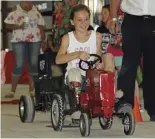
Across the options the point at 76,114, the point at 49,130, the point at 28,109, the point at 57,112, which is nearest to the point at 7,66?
the point at 28,109

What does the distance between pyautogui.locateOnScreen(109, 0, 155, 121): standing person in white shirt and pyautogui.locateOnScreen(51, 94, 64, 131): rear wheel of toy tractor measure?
56 centimetres

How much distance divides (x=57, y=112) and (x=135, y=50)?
32.1 inches

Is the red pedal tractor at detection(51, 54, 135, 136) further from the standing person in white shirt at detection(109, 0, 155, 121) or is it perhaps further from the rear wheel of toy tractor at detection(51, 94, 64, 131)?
the standing person in white shirt at detection(109, 0, 155, 121)

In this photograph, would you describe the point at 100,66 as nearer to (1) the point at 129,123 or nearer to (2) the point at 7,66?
(1) the point at 129,123

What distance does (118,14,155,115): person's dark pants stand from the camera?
481cm

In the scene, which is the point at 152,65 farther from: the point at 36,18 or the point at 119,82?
the point at 36,18

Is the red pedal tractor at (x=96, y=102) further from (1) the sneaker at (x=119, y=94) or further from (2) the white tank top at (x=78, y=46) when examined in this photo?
(2) the white tank top at (x=78, y=46)

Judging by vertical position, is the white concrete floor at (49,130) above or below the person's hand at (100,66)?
below

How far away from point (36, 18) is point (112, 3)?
11.0ft

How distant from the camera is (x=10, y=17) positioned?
822cm

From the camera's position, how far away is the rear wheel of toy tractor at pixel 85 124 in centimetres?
431

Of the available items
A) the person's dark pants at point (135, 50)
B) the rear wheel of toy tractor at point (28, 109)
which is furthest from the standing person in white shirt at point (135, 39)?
the rear wheel of toy tractor at point (28, 109)

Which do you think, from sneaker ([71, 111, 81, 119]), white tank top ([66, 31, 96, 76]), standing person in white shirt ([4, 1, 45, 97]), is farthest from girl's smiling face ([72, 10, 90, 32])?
standing person in white shirt ([4, 1, 45, 97])

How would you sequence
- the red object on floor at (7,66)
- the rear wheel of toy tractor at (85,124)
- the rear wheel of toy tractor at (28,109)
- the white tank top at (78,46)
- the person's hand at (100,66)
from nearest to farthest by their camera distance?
the rear wheel of toy tractor at (85,124), the person's hand at (100,66), the white tank top at (78,46), the rear wheel of toy tractor at (28,109), the red object on floor at (7,66)
